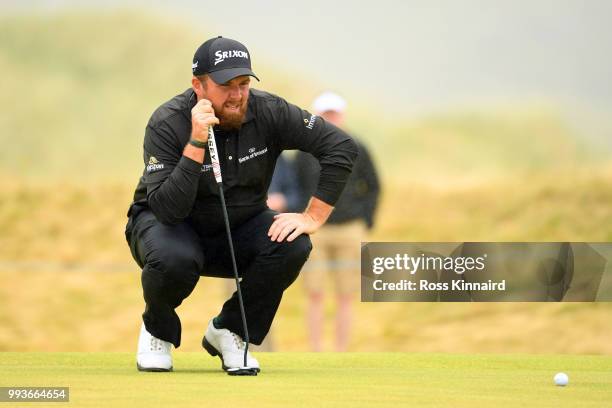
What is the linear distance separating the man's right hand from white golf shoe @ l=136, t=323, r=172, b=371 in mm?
965

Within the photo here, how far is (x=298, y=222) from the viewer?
545cm

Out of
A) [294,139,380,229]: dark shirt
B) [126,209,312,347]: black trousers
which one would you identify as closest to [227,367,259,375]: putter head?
[126,209,312,347]: black trousers

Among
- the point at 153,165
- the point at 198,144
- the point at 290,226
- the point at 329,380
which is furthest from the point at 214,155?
the point at 329,380

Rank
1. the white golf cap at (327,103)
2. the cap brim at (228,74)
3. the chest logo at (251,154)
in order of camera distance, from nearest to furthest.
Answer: the cap brim at (228,74) < the chest logo at (251,154) < the white golf cap at (327,103)

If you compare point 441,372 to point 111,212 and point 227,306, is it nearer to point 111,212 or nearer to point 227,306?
point 227,306

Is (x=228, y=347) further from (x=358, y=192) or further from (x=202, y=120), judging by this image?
(x=358, y=192)

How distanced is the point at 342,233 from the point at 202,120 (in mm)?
4472

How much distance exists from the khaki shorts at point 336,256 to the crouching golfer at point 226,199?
3589 mm

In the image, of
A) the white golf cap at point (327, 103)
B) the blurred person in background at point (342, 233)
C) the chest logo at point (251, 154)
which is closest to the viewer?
the chest logo at point (251, 154)

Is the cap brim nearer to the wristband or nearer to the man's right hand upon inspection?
the man's right hand

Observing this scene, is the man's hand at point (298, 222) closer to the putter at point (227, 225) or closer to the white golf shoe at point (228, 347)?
the putter at point (227, 225)

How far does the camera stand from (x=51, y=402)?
406cm

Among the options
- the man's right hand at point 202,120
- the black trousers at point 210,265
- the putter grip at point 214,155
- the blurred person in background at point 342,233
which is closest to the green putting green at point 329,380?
the black trousers at point 210,265

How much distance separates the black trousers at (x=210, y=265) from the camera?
523 centimetres
